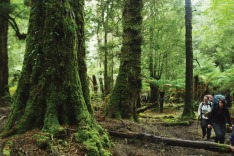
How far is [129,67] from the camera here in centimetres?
1015

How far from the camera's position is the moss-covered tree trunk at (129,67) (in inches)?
388

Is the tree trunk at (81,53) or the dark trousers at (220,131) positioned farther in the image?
the dark trousers at (220,131)

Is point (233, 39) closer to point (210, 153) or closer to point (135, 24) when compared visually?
point (135, 24)

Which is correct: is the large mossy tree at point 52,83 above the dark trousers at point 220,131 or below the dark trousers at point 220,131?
above

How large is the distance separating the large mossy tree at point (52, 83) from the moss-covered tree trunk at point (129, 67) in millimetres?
4479

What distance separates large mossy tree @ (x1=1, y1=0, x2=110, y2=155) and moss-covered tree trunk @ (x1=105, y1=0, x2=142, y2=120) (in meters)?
4.48

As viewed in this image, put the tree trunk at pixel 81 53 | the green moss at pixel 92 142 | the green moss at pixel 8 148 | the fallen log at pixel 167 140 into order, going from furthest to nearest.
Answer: the fallen log at pixel 167 140 < the tree trunk at pixel 81 53 < the green moss at pixel 92 142 < the green moss at pixel 8 148

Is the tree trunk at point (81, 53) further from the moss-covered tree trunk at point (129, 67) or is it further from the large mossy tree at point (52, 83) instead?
the moss-covered tree trunk at point (129, 67)

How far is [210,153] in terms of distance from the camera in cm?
735

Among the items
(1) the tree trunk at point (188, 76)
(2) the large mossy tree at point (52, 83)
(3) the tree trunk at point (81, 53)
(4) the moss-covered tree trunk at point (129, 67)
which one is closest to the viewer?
(2) the large mossy tree at point (52, 83)

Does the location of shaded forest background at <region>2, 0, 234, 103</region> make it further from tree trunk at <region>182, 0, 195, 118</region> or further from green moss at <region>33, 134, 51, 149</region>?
green moss at <region>33, 134, 51, 149</region>

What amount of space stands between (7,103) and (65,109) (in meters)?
10.3

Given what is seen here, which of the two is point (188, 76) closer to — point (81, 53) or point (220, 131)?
point (220, 131)

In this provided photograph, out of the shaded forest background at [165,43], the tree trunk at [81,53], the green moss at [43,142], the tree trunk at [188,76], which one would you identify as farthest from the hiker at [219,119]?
the tree trunk at [188,76]
